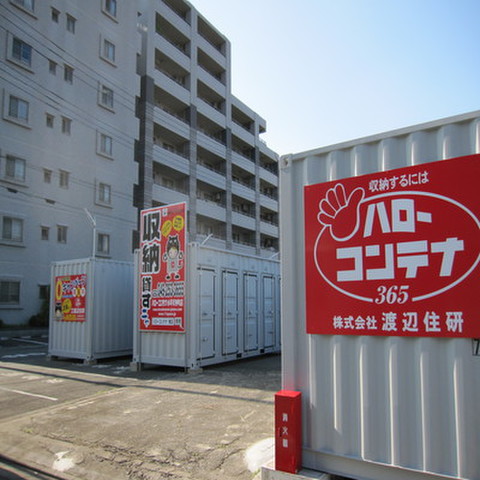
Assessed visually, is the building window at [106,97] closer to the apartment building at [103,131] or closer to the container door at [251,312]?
the apartment building at [103,131]

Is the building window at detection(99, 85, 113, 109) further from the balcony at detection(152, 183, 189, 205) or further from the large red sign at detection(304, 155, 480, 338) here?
the large red sign at detection(304, 155, 480, 338)

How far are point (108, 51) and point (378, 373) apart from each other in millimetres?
31870

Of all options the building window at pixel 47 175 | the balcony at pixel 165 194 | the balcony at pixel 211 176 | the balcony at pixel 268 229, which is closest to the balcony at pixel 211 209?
the balcony at pixel 211 176

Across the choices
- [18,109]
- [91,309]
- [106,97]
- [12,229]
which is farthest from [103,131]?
[91,309]

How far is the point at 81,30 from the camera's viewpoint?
2809 centimetres

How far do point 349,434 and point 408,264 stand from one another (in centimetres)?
154

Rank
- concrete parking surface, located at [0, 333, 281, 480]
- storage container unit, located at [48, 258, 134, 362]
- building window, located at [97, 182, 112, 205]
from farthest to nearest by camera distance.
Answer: building window, located at [97, 182, 112, 205]
storage container unit, located at [48, 258, 134, 362]
concrete parking surface, located at [0, 333, 281, 480]

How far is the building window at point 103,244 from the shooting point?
27.8 m

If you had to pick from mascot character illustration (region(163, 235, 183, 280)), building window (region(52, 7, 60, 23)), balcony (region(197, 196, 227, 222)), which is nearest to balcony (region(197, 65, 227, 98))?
balcony (region(197, 196, 227, 222))

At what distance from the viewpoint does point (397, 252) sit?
355 cm

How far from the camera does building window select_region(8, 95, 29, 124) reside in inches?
932

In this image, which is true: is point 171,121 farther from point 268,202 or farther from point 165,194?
point 268,202

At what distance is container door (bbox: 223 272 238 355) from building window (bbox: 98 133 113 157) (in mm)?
19883

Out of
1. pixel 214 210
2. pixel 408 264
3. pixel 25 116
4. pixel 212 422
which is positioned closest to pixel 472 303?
pixel 408 264
